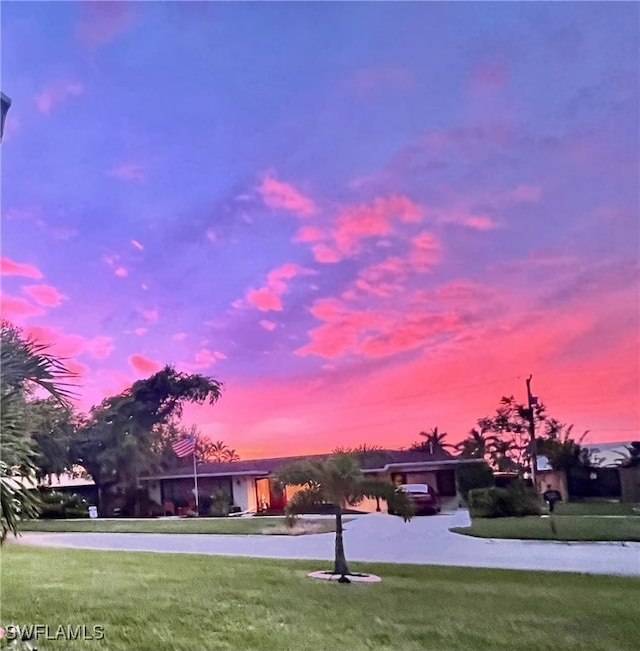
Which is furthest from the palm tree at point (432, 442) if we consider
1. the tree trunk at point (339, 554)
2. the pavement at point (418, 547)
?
the tree trunk at point (339, 554)

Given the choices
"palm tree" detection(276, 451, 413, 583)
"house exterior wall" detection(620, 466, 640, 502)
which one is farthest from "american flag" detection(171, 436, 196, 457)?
"house exterior wall" detection(620, 466, 640, 502)

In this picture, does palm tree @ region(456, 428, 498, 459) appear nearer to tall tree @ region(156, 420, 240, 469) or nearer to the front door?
the front door

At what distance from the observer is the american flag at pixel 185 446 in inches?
121

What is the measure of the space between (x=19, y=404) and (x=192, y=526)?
39.2 inches

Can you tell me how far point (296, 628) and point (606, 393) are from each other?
1.43m

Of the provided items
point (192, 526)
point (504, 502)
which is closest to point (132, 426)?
point (192, 526)

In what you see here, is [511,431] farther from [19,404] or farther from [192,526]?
[19,404]

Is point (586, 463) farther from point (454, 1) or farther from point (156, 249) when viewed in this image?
point (156, 249)

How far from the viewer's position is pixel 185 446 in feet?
10.1

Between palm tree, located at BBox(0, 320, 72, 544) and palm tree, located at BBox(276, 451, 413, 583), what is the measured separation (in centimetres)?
127

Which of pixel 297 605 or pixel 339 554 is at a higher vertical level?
pixel 339 554

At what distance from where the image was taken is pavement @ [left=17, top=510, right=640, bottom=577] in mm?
2350

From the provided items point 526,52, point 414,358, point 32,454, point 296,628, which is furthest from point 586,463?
point 32,454

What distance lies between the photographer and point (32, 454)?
10.4 feet
